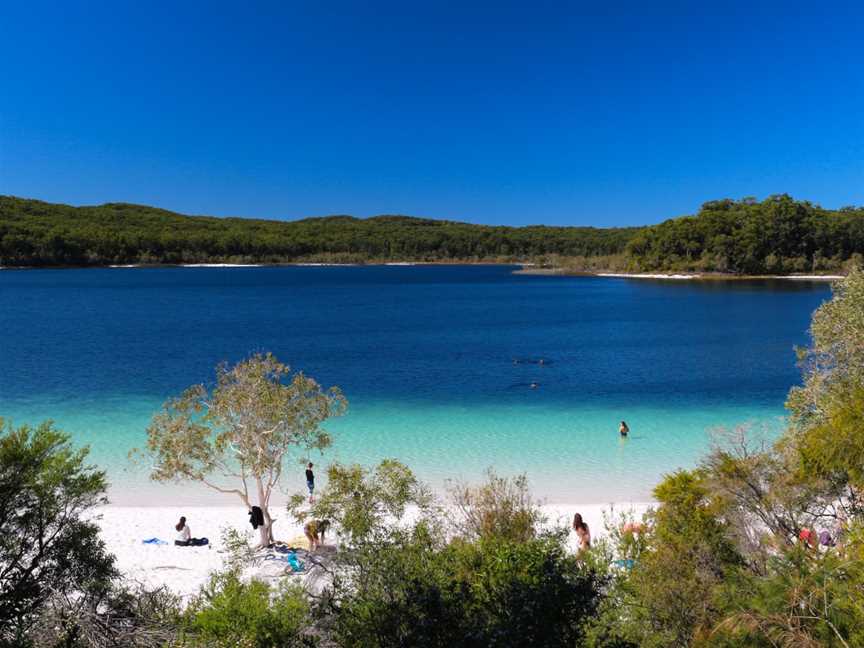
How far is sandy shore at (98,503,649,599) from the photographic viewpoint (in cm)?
1289

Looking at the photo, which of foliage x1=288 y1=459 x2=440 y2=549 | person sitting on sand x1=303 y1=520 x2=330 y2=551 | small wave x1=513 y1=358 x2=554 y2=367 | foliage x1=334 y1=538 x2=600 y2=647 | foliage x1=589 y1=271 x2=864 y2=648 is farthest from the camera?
small wave x1=513 y1=358 x2=554 y2=367

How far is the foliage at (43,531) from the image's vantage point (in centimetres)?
740

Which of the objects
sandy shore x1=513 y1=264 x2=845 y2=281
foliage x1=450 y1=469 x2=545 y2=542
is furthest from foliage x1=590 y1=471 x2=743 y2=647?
sandy shore x1=513 y1=264 x2=845 y2=281

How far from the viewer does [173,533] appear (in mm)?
15289

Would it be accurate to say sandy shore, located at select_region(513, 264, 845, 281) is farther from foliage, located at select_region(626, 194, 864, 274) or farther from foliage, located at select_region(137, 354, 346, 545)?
foliage, located at select_region(137, 354, 346, 545)

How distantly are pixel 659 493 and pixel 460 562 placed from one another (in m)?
3.61

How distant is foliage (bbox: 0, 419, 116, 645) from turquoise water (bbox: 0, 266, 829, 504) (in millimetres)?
10390

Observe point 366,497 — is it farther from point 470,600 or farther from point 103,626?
point 103,626

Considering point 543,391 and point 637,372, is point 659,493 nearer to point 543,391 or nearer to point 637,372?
point 543,391

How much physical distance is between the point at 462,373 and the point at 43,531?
29450 mm

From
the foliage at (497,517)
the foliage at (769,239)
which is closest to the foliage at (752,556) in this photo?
the foliage at (497,517)

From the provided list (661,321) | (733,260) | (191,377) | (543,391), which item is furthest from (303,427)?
(733,260)

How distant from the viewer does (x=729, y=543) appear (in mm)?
9156

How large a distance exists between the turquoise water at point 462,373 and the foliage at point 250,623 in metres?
11.7
